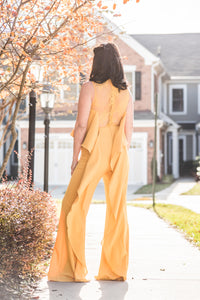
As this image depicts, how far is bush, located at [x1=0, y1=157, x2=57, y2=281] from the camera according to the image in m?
4.70

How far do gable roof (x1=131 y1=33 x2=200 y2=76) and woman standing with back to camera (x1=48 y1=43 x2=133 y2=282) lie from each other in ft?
86.5

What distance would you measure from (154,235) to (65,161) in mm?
16874

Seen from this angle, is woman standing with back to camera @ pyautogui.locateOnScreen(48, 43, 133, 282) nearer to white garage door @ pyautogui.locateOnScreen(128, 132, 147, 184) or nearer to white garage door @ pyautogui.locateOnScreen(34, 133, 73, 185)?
white garage door @ pyautogui.locateOnScreen(128, 132, 147, 184)

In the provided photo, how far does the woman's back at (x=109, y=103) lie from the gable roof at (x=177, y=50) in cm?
2633

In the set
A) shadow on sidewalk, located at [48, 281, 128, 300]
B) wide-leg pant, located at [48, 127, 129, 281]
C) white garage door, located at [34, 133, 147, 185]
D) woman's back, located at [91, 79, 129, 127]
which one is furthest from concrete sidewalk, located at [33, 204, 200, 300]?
white garage door, located at [34, 133, 147, 185]

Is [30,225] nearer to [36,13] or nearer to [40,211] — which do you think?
[40,211]

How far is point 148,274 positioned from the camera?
5.17 metres

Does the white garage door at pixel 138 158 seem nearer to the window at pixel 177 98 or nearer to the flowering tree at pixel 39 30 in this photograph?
the window at pixel 177 98

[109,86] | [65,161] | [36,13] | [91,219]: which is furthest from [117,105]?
[65,161]

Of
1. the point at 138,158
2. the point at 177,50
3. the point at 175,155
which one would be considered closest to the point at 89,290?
the point at 138,158

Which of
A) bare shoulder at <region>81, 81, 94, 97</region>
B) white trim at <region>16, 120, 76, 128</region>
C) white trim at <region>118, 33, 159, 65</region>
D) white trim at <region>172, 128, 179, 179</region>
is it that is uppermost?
white trim at <region>118, 33, 159, 65</region>

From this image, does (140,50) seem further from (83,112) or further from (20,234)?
(20,234)

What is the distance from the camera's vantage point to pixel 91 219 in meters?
10.4

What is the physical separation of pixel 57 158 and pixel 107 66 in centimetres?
2012
